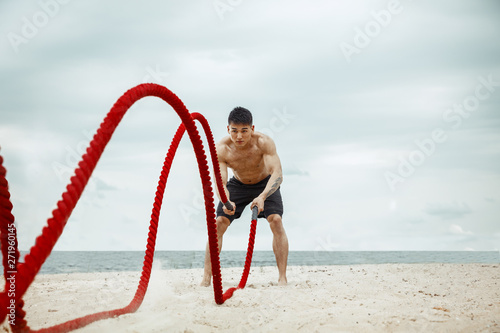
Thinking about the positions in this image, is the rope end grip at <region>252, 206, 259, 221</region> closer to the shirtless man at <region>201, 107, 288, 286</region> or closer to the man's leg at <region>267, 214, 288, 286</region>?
the shirtless man at <region>201, 107, 288, 286</region>

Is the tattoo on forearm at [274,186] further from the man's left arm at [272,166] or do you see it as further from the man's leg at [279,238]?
the man's leg at [279,238]

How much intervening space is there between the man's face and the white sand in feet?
5.69

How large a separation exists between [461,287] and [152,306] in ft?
11.7

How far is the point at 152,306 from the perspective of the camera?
360 cm

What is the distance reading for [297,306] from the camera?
3.63 meters

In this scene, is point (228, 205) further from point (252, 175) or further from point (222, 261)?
point (222, 261)

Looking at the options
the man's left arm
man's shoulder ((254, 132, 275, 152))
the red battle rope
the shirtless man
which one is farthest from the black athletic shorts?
the red battle rope

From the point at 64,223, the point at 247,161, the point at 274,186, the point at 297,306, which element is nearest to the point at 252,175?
the point at 247,161

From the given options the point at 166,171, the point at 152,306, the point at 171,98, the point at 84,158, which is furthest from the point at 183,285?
the point at 84,158

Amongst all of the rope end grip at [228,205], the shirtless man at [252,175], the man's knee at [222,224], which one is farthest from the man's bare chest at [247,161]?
the rope end grip at [228,205]

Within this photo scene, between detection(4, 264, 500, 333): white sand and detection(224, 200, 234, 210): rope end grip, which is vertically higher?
detection(224, 200, 234, 210): rope end grip

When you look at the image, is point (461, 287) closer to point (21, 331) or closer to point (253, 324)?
point (253, 324)

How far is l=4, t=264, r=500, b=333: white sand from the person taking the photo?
115 inches

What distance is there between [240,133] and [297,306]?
2.17m
